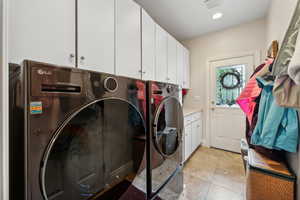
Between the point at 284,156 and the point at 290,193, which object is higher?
Answer: the point at 284,156

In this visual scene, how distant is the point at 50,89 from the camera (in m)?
0.48

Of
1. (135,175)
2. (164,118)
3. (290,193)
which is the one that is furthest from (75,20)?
(290,193)

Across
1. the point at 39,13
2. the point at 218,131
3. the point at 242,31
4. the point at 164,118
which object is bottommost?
the point at 218,131

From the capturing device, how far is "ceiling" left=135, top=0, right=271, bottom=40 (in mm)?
1933

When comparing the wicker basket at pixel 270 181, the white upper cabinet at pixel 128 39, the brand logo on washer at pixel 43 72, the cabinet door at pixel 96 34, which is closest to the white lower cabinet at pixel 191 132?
the wicker basket at pixel 270 181

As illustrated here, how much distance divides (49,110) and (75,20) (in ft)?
2.46

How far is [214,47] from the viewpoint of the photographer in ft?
9.32

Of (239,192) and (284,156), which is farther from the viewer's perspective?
(239,192)

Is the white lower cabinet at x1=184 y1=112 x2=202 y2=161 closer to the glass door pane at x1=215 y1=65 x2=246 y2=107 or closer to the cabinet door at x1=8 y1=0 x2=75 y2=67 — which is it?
the glass door pane at x1=215 y1=65 x2=246 y2=107

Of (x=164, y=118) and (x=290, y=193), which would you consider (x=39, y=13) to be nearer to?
(x=164, y=118)

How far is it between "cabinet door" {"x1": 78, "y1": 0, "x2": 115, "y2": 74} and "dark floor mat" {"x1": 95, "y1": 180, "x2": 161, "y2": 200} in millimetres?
824

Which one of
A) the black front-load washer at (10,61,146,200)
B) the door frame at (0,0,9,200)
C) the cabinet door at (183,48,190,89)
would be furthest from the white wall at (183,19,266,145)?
the door frame at (0,0,9,200)

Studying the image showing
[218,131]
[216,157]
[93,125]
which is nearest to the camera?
[93,125]

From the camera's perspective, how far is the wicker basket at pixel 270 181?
34.5 inches
